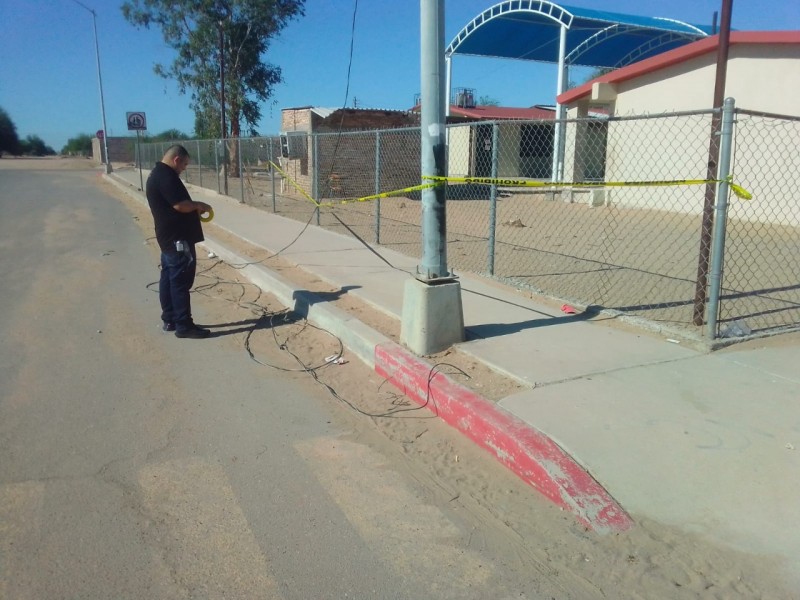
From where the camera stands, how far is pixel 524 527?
325cm

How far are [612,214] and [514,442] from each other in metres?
13.4

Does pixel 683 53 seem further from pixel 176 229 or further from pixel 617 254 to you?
pixel 176 229

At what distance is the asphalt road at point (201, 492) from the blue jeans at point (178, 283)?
0.87 ft

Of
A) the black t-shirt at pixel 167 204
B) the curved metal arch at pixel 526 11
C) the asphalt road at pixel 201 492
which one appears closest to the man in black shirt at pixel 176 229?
the black t-shirt at pixel 167 204

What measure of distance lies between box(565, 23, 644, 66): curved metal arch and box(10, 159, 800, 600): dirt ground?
22578 millimetres

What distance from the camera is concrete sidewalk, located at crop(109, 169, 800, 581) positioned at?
3240mm

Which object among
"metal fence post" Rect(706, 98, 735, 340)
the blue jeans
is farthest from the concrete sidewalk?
the blue jeans

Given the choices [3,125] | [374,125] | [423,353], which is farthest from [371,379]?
[3,125]

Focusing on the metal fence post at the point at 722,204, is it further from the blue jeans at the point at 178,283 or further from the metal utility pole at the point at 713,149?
the blue jeans at the point at 178,283

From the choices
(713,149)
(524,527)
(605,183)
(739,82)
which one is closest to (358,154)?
(739,82)

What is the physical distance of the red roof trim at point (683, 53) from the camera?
1339 centimetres

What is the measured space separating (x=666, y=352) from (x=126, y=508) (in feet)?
13.4

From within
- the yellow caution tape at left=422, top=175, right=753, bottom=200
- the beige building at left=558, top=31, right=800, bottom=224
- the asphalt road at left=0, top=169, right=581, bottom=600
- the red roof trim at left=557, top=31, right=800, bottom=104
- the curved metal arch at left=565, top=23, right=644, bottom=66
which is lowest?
the asphalt road at left=0, top=169, right=581, bottom=600

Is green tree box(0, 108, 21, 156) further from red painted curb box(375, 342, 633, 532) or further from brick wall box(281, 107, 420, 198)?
red painted curb box(375, 342, 633, 532)
